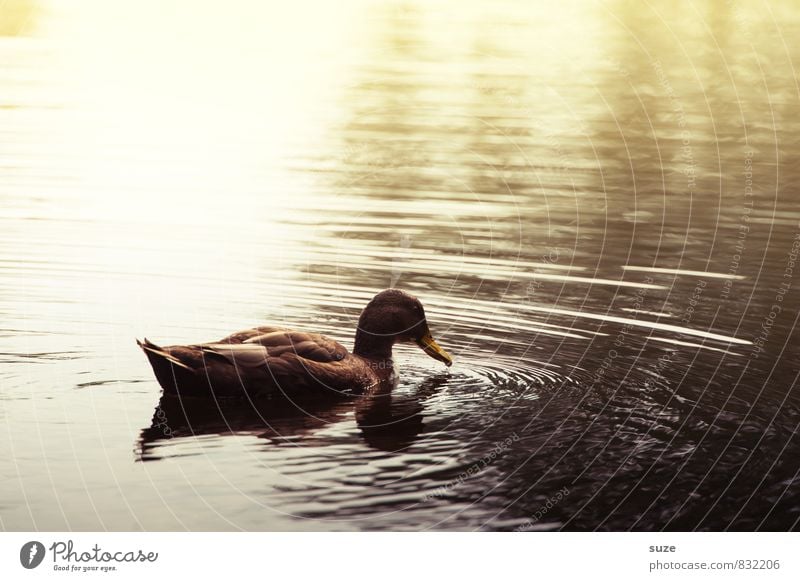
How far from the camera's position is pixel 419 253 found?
52.2ft

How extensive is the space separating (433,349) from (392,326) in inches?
17.9

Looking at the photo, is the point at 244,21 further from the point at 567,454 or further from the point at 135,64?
the point at 567,454

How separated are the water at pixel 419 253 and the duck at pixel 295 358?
0.96 ft

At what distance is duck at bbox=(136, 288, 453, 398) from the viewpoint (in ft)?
35.9

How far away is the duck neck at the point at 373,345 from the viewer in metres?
12.4

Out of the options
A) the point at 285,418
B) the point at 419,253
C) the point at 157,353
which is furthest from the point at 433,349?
the point at 419,253

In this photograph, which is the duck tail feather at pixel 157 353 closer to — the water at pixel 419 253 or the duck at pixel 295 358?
the duck at pixel 295 358

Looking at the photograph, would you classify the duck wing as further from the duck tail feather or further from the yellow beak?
the yellow beak
